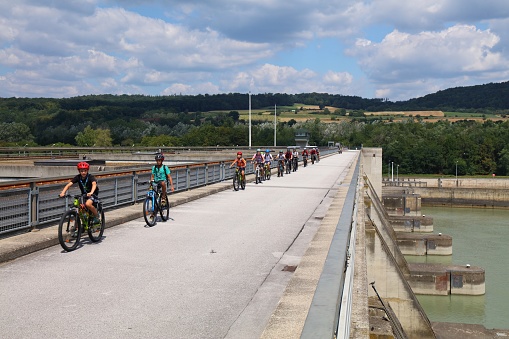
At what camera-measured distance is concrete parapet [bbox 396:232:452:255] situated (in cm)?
4581

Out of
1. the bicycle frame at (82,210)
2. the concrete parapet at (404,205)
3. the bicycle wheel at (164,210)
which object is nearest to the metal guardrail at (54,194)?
the bicycle frame at (82,210)

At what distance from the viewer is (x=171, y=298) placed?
6953 millimetres

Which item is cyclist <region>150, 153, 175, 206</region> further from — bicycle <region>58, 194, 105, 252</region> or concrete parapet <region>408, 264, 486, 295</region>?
concrete parapet <region>408, 264, 486, 295</region>

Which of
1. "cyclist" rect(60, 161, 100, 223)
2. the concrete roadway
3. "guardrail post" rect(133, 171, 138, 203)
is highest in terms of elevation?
"cyclist" rect(60, 161, 100, 223)

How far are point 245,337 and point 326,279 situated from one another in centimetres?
137

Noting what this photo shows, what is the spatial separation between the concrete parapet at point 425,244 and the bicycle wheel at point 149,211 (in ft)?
120

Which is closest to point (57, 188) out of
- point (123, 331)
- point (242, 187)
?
point (123, 331)

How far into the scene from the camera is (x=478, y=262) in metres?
43.5

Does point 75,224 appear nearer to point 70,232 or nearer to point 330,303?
point 70,232

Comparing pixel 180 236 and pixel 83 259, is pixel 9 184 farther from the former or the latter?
pixel 180 236

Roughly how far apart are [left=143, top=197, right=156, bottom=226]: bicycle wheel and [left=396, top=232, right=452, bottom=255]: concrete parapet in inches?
1440

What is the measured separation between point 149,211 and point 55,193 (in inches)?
77.2

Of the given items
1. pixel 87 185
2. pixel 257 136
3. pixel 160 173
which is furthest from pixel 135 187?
pixel 257 136

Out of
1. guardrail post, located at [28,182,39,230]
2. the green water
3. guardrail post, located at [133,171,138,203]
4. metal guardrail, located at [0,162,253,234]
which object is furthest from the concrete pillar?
guardrail post, located at [28,182,39,230]
